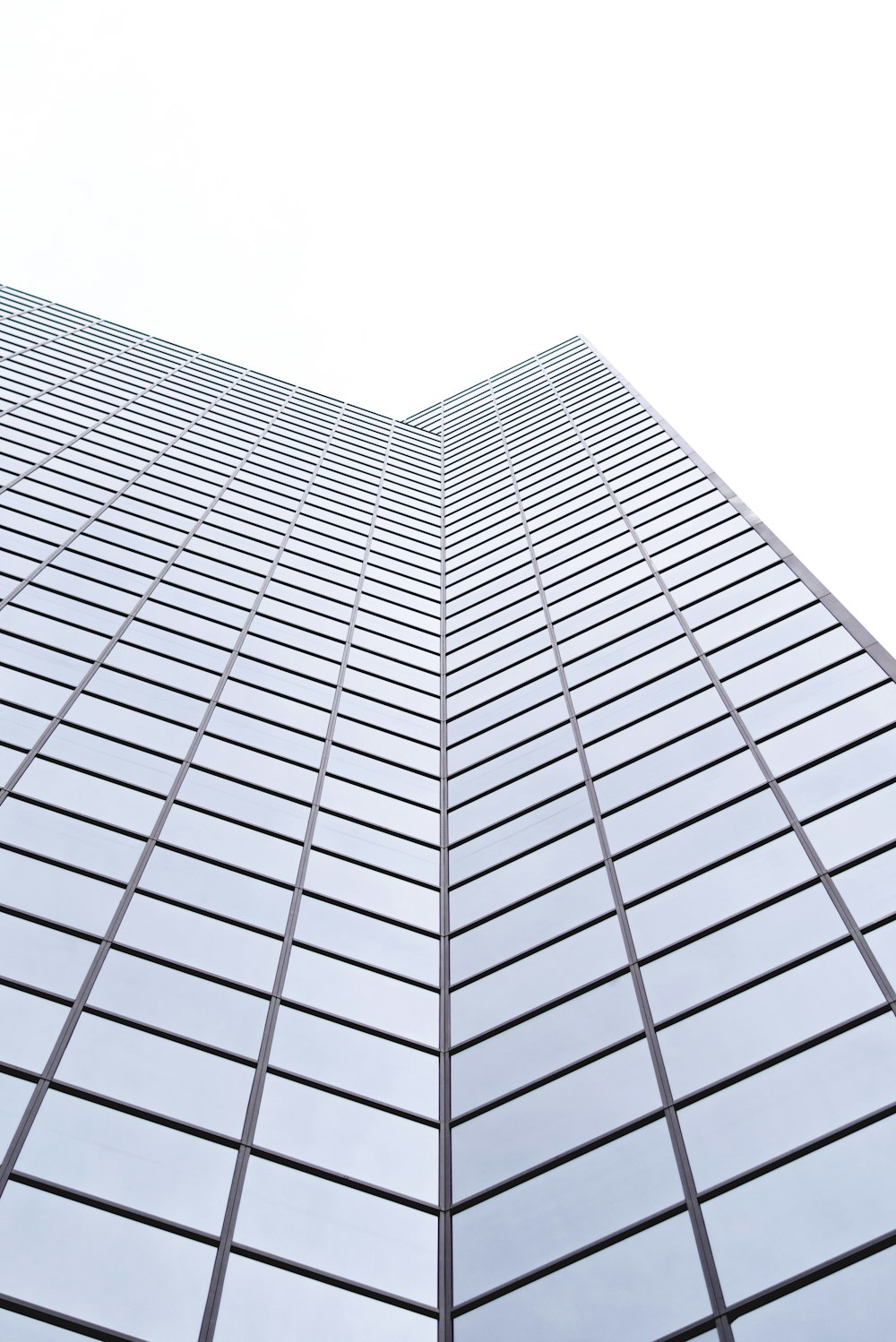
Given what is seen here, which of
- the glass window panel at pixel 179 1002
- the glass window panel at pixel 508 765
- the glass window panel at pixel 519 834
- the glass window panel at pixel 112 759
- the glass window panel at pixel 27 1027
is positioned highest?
the glass window panel at pixel 508 765

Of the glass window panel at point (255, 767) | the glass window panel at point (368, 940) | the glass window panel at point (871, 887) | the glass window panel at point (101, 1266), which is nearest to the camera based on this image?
the glass window panel at point (101, 1266)

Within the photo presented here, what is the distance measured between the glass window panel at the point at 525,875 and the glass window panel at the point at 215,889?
9.59 feet

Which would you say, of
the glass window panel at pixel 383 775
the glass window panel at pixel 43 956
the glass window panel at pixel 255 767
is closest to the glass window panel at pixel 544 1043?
the glass window panel at pixel 43 956

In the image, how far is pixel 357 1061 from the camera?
14992mm

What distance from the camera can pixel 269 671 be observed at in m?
24.9

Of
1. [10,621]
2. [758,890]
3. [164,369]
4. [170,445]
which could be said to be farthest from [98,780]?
[164,369]

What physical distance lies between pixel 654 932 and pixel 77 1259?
27.5ft

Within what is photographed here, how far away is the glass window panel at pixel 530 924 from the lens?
17.1 meters

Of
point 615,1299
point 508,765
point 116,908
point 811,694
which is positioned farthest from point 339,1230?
point 811,694

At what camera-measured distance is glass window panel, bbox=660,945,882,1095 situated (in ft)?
43.6

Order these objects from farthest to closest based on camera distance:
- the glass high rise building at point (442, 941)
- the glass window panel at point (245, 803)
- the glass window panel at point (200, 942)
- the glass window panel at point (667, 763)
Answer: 1. the glass window panel at point (667, 763)
2. the glass window panel at point (245, 803)
3. the glass window panel at point (200, 942)
4. the glass high rise building at point (442, 941)

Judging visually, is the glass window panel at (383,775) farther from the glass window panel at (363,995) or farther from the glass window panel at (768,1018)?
the glass window panel at (768,1018)

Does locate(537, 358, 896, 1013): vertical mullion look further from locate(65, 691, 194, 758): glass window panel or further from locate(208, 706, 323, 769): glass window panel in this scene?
locate(65, 691, 194, 758): glass window panel

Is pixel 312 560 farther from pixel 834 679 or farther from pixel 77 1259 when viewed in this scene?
pixel 77 1259
